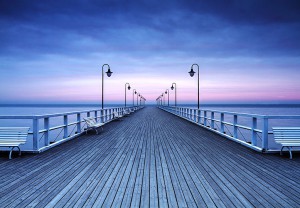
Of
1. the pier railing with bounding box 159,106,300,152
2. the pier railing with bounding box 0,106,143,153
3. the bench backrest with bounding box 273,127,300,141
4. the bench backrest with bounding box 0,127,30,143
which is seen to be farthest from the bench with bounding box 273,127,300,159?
the bench backrest with bounding box 0,127,30,143

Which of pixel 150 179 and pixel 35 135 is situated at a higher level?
pixel 35 135

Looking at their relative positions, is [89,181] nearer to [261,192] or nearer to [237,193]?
[237,193]

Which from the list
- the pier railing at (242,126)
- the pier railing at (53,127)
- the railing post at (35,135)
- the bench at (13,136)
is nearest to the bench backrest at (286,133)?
the pier railing at (242,126)

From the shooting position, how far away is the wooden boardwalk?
328cm

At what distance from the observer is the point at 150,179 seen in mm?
4148

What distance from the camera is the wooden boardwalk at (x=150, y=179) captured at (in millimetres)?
3283

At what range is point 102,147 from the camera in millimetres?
7066

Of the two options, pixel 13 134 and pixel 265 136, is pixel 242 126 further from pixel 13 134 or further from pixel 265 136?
pixel 13 134

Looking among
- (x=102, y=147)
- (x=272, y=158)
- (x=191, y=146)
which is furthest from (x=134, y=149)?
(x=272, y=158)

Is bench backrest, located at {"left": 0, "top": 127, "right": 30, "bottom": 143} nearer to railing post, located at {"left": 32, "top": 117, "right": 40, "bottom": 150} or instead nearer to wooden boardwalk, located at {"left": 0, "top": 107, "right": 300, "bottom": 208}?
railing post, located at {"left": 32, "top": 117, "right": 40, "bottom": 150}

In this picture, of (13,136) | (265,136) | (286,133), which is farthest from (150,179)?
(286,133)

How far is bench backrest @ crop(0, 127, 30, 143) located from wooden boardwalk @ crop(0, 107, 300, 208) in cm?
49

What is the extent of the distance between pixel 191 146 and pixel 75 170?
12.3ft

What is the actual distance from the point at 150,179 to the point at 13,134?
13.1ft
